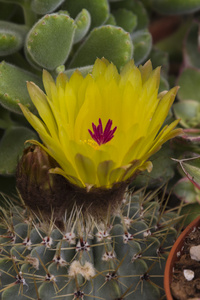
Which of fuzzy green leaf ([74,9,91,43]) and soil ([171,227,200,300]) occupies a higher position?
fuzzy green leaf ([74,9,91,43])

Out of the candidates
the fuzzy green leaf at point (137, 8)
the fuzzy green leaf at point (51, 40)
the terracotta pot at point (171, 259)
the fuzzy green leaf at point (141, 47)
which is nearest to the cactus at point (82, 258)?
the terracotta pot at point (171, 259)

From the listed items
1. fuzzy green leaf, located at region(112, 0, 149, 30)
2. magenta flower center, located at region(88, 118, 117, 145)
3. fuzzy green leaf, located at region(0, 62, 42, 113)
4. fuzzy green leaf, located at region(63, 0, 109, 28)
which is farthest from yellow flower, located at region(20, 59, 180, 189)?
fuzzy green leaf, located at region(112, 0, 149, 30)

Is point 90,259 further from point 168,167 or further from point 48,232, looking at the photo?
point 168,167

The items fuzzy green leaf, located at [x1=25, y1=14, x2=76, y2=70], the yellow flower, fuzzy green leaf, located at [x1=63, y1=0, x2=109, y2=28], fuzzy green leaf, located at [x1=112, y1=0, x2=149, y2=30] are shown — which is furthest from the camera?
fuzzy green leaf, located at [x1=112, y1=0, x2=149, y2=30]

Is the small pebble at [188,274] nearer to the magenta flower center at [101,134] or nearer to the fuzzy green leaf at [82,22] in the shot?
the magenta flower center at [101,134]

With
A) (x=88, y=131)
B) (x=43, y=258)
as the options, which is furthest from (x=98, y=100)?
(x=43, y=258)

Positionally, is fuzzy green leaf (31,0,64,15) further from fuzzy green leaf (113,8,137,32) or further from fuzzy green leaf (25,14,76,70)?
fuzzy green leaf (113,8,137,32)

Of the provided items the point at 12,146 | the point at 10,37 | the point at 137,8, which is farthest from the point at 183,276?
the point at 137,8
